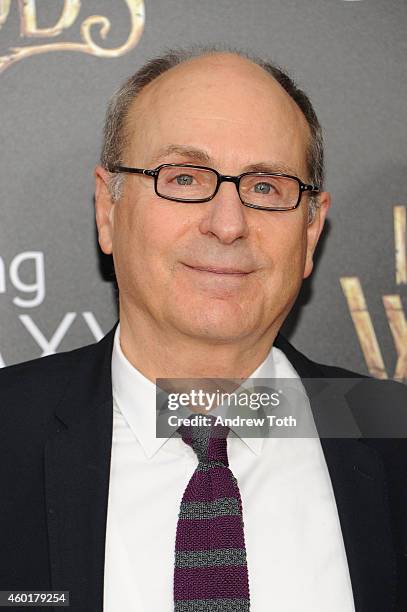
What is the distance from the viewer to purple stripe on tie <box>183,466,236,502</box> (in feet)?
5.53

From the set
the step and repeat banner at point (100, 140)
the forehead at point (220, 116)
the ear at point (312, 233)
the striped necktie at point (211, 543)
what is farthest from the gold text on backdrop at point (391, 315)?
the striped necktie at point (211, 543)

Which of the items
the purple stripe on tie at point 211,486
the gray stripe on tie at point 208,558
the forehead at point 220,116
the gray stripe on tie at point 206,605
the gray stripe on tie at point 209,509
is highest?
the forehead at point 220,116

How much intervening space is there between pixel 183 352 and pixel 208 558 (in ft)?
1.51

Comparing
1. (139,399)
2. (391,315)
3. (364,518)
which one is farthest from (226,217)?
(391,315)

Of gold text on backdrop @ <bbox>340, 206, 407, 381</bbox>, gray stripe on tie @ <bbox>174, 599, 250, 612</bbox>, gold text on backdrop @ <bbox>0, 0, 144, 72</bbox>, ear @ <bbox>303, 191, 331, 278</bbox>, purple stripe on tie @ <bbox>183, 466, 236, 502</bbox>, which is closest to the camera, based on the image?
gray stripe on tie @ <bbox>174, 599, 250, 612</bbox>

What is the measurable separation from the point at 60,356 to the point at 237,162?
0.68 metres

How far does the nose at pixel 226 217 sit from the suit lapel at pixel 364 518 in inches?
20.2

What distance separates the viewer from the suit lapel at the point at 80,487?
1617mm

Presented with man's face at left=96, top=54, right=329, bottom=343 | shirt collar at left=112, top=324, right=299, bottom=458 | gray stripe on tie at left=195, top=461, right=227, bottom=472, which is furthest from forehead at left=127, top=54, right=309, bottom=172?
gray stripe on tie at left=195, top=461, right=227, bottom=472

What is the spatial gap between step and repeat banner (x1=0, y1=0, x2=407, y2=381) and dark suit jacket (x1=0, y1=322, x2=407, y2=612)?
31cm

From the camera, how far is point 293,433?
1.93 meters

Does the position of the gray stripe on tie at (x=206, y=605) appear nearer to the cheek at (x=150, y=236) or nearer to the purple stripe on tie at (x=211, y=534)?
the purple stripe on tie at (x=211, y=534)

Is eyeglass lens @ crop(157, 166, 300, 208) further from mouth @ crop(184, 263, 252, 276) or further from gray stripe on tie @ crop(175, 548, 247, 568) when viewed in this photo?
gray stripe on tie @ crop(175, 548, 247, 568)

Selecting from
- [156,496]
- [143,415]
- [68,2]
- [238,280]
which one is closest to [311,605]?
[156,496]
